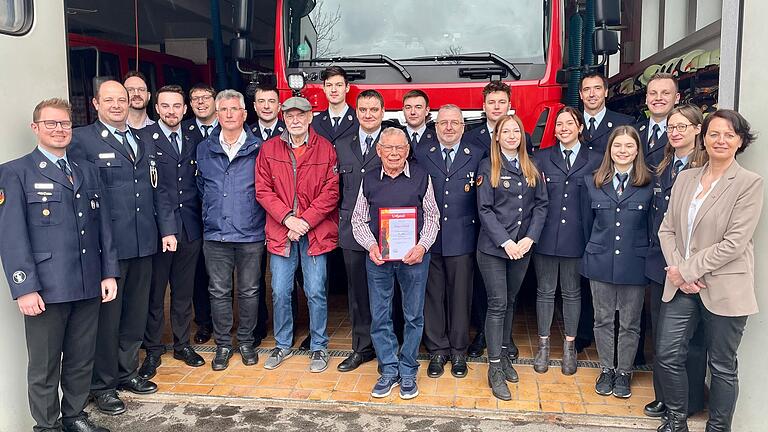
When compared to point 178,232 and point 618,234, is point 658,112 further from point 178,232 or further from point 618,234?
point 178,232

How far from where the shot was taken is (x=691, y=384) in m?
3.70

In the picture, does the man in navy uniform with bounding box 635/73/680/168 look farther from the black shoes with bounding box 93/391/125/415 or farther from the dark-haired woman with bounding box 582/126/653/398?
the black shoes with bounding box 93/391/125/415

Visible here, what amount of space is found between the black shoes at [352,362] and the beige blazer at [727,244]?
2219 mm

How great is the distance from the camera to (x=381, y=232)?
3883 mm

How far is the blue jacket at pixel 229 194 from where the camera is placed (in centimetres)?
442

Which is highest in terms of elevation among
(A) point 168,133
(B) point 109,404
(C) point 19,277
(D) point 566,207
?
(A) point 168,133

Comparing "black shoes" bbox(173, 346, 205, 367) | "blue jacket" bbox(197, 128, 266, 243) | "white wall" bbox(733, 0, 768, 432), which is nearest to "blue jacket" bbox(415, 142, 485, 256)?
"blue jacket" bbox(197, 128, 266, 243)

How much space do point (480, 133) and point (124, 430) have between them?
2.89 m

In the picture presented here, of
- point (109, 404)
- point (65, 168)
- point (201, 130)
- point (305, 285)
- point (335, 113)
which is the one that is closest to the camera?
point (65, 168)

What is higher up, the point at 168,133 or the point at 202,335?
the point at 168,133

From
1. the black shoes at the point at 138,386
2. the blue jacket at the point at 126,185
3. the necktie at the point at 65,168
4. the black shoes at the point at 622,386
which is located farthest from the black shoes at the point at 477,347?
the necktie at the point at 65,168

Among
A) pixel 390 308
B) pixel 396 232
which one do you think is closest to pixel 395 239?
pixel 396 232

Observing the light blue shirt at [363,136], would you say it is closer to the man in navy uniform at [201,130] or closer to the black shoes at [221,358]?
the man in navy uniform at [201,130]

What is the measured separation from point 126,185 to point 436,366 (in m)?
2.23
